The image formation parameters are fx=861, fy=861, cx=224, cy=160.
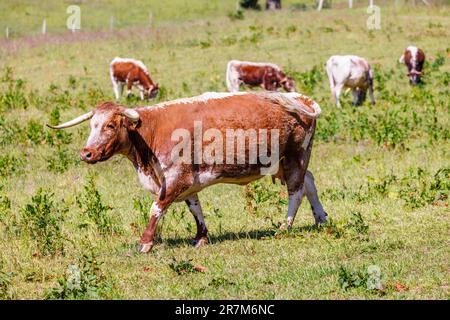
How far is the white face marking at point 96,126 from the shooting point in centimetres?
942

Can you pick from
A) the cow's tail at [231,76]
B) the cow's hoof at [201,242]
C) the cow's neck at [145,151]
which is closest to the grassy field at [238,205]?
the cow's hoof at [201,242]

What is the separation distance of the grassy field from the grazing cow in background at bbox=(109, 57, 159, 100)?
1.37ft

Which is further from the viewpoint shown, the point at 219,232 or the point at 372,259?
the point at 219,232

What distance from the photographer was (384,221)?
10781 mm

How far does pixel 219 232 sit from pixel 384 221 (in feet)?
6.81

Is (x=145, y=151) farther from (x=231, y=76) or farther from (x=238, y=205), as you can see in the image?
(x=231, y=76)

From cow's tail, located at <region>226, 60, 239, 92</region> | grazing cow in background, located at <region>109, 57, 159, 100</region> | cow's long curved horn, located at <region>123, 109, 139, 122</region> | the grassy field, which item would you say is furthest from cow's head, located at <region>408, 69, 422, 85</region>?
cow's long curved horn, located at <region>123, 109, 139, 122</region>

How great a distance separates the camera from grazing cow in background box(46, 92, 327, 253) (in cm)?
951

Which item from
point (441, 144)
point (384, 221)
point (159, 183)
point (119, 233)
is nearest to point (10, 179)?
point (119, 233)

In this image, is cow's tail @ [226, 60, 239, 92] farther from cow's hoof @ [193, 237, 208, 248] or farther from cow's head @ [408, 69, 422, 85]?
cow's hoof @ [193, 237, 208, 248]

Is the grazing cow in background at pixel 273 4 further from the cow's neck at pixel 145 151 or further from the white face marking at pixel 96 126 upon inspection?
the white face marking at pixel 96 126

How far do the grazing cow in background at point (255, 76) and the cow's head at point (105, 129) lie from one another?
15.6 metres

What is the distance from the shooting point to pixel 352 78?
76.3ft

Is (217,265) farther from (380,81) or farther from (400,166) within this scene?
(380,81)
